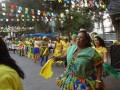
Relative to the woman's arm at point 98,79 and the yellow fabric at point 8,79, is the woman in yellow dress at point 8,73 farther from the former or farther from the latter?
the woman's arm at point 98,79

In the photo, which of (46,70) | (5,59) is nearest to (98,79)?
(46,70)

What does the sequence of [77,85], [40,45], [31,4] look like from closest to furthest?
[77,85] → [40,45] → [31,4]

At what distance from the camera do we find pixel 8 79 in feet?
7.26

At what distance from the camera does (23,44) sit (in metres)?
28.1

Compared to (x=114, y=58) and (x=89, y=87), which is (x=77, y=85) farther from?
(x=114, y=58)

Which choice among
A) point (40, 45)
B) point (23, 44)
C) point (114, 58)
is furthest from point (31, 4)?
point (114, 58)

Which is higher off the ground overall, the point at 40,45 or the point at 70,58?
the point at 70,58

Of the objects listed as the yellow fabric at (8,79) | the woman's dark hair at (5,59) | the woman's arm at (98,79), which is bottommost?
the woman's arm at (98,79)

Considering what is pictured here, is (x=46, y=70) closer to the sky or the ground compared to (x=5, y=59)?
closer to the ground

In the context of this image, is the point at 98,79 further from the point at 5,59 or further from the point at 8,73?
the point at 8,73

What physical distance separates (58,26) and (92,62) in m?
34.4

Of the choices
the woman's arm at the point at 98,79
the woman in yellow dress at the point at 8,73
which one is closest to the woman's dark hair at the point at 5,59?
the woman in yellow dress at the point at 8,73

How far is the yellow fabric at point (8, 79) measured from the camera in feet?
7.22

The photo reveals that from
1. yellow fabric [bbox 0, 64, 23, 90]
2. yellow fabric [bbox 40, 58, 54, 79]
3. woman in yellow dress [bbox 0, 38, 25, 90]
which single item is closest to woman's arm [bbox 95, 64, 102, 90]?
yellow fabric [bbox 40, 58, 54, 79]
